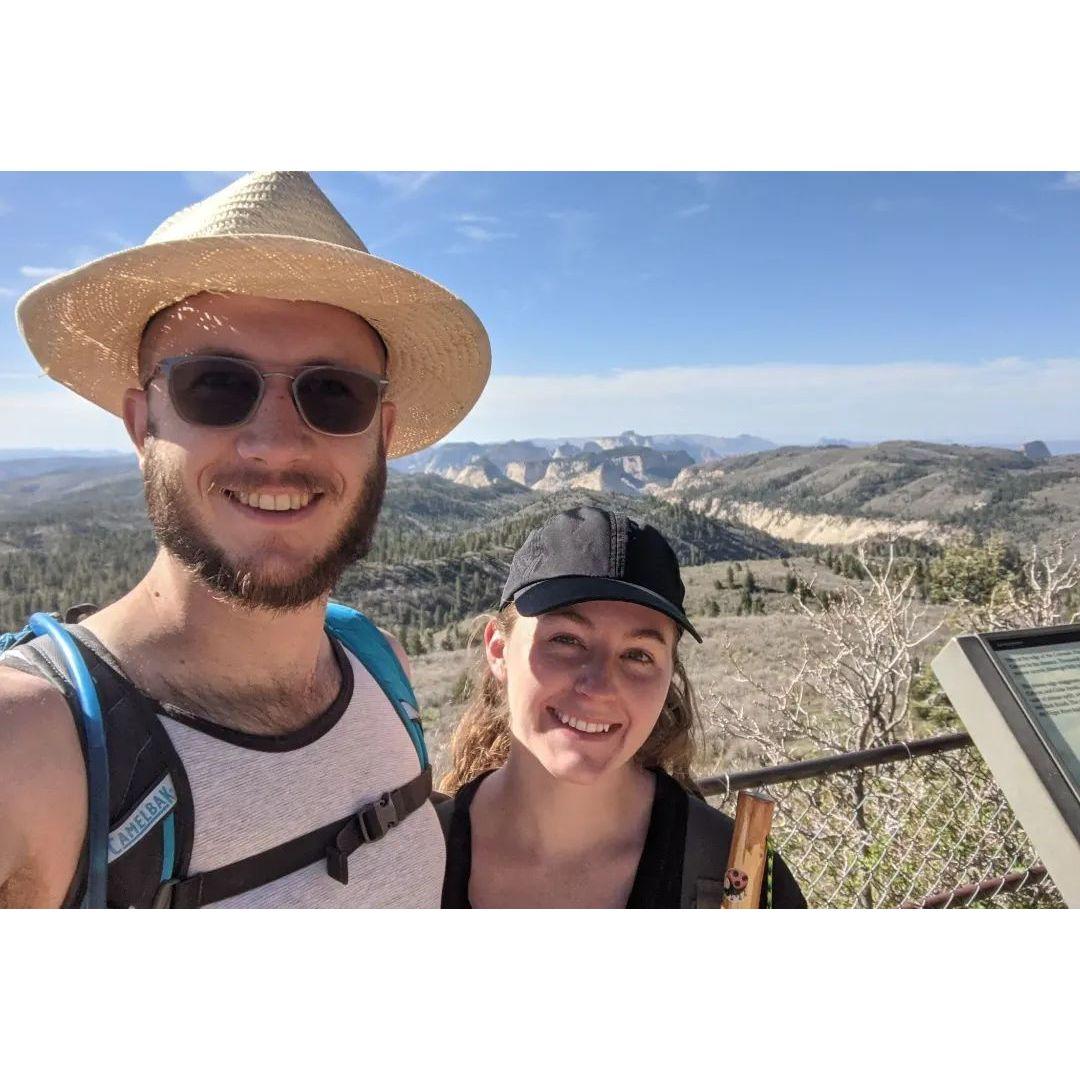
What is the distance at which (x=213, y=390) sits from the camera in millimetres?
1464

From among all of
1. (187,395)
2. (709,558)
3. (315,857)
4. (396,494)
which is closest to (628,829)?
(315,857)

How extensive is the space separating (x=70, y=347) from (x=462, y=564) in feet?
142

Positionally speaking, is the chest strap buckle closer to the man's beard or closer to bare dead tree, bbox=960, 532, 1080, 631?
the man's beard

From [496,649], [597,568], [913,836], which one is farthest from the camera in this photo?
[913,836]

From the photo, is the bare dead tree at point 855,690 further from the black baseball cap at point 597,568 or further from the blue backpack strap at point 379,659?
the blue backpack strap at point 379,659

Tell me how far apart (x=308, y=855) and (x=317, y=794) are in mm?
103

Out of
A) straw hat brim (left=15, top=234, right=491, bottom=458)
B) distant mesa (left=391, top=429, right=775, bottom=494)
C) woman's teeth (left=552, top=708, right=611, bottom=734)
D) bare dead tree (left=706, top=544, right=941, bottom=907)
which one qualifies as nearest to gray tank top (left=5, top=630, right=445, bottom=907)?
woman's teeth (left=552, top=708, right=611, bottom=734)

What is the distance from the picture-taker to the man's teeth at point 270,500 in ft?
4.80

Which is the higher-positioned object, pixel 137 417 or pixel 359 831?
pixel 137 417

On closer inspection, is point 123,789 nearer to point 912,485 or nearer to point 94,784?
point 94,784

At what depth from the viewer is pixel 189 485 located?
1465 mm

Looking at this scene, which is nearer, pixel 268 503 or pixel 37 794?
pixel 37 794

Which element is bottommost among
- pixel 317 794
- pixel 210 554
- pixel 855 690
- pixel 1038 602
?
pixel 317 794

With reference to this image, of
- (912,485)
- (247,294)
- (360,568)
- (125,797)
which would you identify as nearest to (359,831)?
(125,797)
